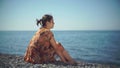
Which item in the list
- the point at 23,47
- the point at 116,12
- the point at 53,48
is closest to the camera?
the point at 53,48

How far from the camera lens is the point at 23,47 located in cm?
582

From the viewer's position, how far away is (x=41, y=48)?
141 inches

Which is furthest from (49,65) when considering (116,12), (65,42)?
(65,42)

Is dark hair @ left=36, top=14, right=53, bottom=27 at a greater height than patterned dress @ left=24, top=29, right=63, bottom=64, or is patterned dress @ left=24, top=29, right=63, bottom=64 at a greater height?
dark hair @ left=36, top=14, right=53, bottom=27

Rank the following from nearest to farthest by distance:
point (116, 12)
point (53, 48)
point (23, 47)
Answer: point (53, 48), point (116, 12), point (23, 47)

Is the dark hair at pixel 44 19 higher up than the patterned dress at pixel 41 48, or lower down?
higher up

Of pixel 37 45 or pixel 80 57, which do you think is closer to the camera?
pixel 37 45

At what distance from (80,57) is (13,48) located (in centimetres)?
166

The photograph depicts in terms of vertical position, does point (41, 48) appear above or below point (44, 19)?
below

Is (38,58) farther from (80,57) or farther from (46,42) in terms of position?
(80,57)

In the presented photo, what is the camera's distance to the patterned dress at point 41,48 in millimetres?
3547

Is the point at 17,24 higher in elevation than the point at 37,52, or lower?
higher

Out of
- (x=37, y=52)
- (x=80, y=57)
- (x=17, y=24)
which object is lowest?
(x=80, y=57)

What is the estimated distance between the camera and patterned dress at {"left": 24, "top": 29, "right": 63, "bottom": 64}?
355cm
